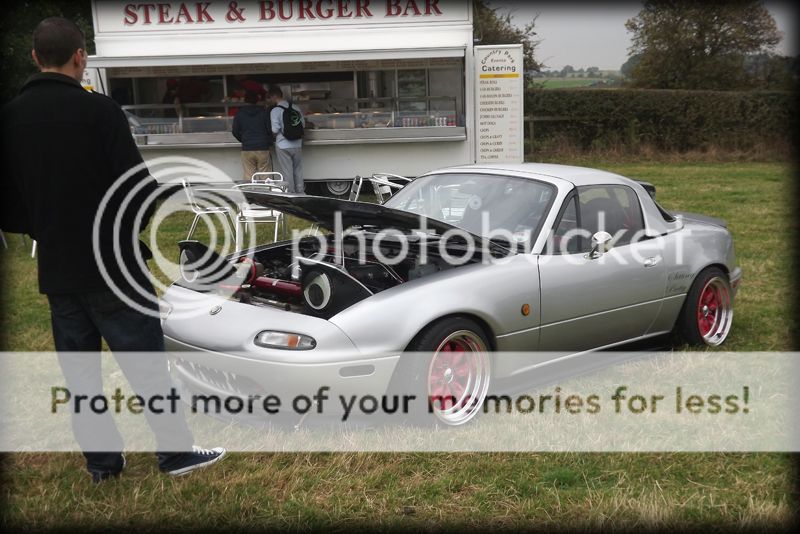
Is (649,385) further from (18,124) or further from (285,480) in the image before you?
(18,124)

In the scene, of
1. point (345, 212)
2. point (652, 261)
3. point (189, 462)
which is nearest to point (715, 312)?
point (652, 261)

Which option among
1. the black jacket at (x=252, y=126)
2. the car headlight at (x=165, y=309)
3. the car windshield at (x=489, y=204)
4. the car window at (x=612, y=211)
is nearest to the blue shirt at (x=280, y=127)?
the black jacket at (x=252, y=126)

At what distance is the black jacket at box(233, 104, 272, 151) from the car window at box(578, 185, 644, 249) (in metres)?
8.04

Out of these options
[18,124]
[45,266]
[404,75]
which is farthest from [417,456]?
[404,75]

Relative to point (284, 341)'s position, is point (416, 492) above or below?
below

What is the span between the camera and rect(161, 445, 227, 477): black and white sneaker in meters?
3.37

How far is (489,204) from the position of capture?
15.1ft

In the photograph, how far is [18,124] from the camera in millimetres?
2924

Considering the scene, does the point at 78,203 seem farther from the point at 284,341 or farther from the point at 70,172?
the point at 284,341

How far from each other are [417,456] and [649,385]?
5.65 feet

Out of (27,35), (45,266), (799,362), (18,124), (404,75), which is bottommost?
(799,362)

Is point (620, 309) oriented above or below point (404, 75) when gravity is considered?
below

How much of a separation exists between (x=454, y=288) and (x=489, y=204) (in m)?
1.02

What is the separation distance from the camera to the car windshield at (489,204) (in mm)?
4418
